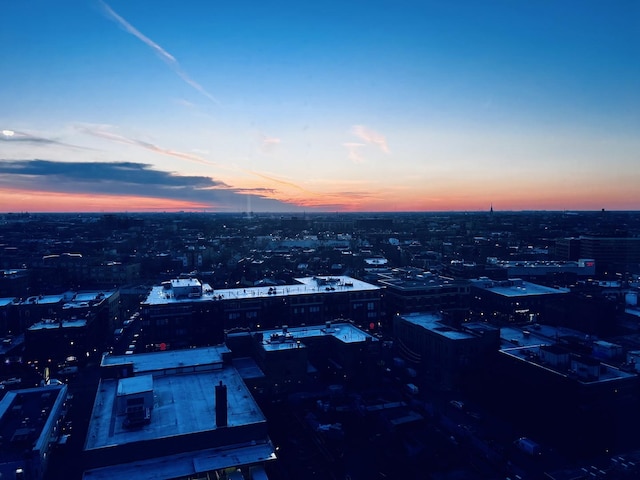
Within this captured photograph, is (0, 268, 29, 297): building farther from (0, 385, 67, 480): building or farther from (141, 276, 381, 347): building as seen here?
(0, 385, 67, 480): building

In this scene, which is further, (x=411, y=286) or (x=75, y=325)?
(x=411, y=286)

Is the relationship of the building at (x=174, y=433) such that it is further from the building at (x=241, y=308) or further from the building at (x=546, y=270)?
the building at (x=546, y=270)

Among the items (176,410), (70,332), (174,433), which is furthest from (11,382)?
(174,433)

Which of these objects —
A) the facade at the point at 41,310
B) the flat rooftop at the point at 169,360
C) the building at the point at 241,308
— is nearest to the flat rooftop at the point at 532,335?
the building at the point at 241,308

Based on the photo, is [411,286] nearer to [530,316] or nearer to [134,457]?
[530,316]

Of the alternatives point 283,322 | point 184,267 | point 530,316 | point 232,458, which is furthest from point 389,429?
point 184,267

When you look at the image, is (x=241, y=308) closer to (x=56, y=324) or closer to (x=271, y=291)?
(x=271, y=291)
